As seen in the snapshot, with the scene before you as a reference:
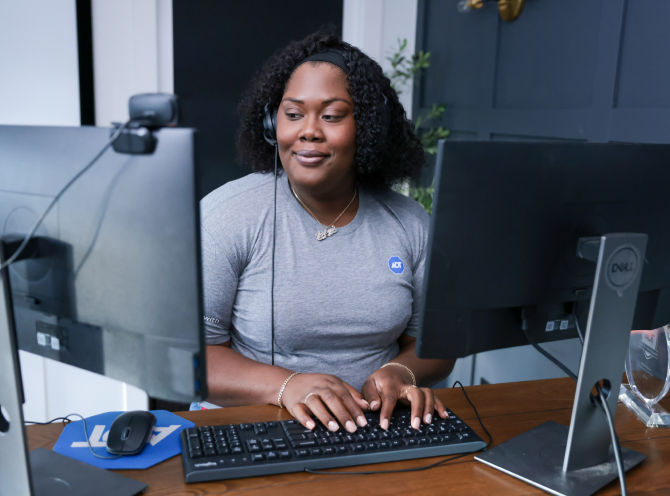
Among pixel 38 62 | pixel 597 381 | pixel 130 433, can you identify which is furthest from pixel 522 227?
pixel 38 62

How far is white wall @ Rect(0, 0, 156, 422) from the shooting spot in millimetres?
1952

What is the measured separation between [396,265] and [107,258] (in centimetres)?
82

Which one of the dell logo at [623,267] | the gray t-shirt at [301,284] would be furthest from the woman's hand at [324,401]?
the dell logo at [623,267]

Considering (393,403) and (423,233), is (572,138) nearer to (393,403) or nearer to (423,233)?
(423,233)

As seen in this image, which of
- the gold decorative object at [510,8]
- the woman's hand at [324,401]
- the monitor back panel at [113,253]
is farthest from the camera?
the gold decorative object at [510,8]

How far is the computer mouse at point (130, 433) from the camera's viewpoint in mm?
887

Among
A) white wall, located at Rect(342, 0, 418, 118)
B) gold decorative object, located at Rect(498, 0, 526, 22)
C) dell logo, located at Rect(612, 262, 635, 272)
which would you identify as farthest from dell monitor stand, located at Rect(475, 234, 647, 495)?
white wall, located at Rect(342, 0, 418, 118)

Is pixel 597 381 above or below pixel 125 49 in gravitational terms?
below

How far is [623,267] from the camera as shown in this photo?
0.85 meters

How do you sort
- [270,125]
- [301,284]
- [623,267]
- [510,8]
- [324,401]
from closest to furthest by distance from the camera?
[623,267]
[324,401]
[301,284]
[270,125]
[510,8]

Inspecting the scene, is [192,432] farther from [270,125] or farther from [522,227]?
[270,125]

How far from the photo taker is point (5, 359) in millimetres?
712

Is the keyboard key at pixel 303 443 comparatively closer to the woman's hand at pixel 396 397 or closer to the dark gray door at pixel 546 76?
the woman's hand at pixel 396 397

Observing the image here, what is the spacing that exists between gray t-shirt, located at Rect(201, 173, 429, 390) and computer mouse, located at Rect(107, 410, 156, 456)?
1.14 feet
